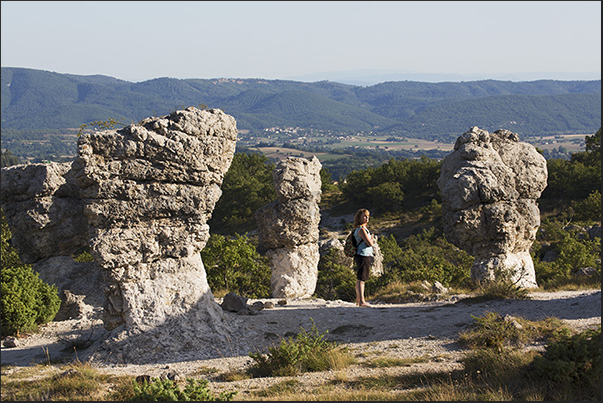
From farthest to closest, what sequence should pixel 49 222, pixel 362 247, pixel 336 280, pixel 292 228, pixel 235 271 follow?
pixel 235 271
pixel 336 280
pixel 292 228
pixel 49 222
pixel 362 247

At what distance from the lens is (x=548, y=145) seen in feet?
560

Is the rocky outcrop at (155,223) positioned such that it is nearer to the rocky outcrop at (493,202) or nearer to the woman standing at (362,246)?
the woman standing at (362,246)

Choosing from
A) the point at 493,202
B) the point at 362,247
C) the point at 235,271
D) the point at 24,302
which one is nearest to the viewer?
the point at 24,302

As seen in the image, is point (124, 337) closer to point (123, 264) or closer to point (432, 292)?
point (123, 264)

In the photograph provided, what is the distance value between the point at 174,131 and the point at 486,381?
7.17 m

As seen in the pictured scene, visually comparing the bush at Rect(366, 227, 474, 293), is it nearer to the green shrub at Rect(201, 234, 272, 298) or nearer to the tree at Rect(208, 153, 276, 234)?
A: the green shrub at Rect(201, 234, 272, 298)

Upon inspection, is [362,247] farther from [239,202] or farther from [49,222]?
[239,202]

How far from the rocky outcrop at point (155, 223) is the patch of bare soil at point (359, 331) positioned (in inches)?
28.6

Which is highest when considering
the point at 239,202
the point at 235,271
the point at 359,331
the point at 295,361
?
the point at 295,361

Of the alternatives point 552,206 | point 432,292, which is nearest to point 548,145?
point 552,206

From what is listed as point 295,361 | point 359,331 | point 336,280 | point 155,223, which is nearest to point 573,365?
point 295,361

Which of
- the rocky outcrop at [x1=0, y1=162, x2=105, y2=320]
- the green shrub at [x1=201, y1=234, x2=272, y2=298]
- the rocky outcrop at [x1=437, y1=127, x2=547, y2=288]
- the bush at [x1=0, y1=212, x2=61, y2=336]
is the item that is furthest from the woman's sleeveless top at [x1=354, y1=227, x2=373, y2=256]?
the green shrub at [x1=201, y1=234, x2=272, y2=298]

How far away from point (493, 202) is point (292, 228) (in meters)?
6.17

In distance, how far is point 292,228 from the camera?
685 inches
